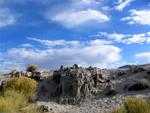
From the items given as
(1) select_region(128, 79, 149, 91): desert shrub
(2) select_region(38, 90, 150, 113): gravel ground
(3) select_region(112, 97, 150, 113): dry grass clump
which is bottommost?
(2) select_region(38, 90, 150, 113): gravel ground

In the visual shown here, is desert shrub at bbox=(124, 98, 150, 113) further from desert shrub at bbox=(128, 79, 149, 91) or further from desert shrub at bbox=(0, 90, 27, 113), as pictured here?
desert shrub at bbox=(128, 79, 149, 91)

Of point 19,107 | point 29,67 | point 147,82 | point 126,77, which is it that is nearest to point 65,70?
point 126,77

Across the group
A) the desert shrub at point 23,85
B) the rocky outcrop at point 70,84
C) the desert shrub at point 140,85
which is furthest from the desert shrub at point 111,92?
the desert shrub at point 23,85

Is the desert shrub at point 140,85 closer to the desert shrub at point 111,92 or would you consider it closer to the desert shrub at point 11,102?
the desert shrub at point 111,92

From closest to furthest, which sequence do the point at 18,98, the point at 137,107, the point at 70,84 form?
the point at 137,107
the point at 18,98
the point at 70,84

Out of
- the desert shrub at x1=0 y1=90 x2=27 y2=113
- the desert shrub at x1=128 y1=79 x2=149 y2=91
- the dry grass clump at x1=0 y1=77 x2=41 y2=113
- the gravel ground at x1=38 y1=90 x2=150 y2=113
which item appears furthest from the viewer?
the desert shrub at x1=128 y1=79 x2=149 y2=91

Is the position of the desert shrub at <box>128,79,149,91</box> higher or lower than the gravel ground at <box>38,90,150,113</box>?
higher

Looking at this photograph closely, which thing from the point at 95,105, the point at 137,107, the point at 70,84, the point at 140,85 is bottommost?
the point at 95,105

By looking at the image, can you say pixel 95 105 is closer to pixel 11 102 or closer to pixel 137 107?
pixel 11 102

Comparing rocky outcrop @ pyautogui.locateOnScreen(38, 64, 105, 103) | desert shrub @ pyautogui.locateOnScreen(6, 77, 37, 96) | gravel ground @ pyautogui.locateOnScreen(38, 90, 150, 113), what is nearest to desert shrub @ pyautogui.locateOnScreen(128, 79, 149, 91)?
gravel ground @ pyautogui.locateOnScreen(38, 90, 150, 113)

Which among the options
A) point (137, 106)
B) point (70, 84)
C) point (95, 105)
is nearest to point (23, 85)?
point (95, 105)

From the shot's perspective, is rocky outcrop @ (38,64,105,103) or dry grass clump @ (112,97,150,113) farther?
rocky outcrop @ (38,64,105,103)

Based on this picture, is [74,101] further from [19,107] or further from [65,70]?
[19,107]

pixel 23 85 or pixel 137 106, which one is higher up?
pixel 23 85
